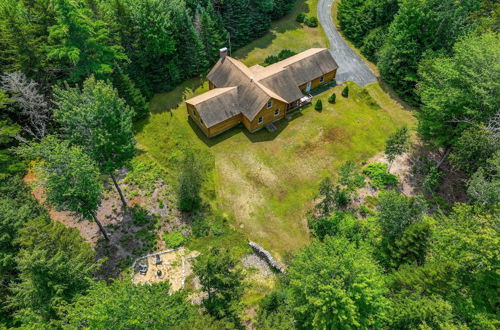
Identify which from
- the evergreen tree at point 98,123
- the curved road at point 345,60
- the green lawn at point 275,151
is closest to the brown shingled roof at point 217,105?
the green lawn at point 275,151

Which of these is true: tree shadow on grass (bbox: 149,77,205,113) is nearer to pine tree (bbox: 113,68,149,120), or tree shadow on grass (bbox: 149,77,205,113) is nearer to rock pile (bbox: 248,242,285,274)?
pine tree (bbox: 113,68,149,120)

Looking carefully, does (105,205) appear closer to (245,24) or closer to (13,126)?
(13,126)

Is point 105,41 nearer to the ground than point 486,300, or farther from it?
farther from it

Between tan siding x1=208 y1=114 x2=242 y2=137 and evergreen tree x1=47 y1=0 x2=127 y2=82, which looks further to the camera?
tan siding x1=208 y1=114 x2=242 y2=137

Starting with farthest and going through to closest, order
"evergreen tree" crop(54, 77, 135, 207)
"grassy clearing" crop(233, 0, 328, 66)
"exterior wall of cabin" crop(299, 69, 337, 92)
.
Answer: "grassy clearing" crop(233, 0, 328, 66) < "exterior wall of cabin" crop(299, 69, 337, 92) < "evergreen tree" crop(54, 77, 135, 207)

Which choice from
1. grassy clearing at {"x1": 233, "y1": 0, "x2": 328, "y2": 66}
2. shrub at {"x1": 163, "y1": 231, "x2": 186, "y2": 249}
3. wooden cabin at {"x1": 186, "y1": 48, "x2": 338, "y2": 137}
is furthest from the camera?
grassy clearing at {"x1": 233, "y1": 0, "x2": 328, "y2": 66}

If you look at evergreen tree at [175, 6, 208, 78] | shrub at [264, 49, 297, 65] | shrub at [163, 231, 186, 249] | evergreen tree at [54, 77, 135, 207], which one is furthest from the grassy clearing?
shrub at [163, 231, 186, 249]

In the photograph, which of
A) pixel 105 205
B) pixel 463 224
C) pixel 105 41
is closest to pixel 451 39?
pixel 463 224

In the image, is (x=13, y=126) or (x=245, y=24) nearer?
(x=13, y=126)
